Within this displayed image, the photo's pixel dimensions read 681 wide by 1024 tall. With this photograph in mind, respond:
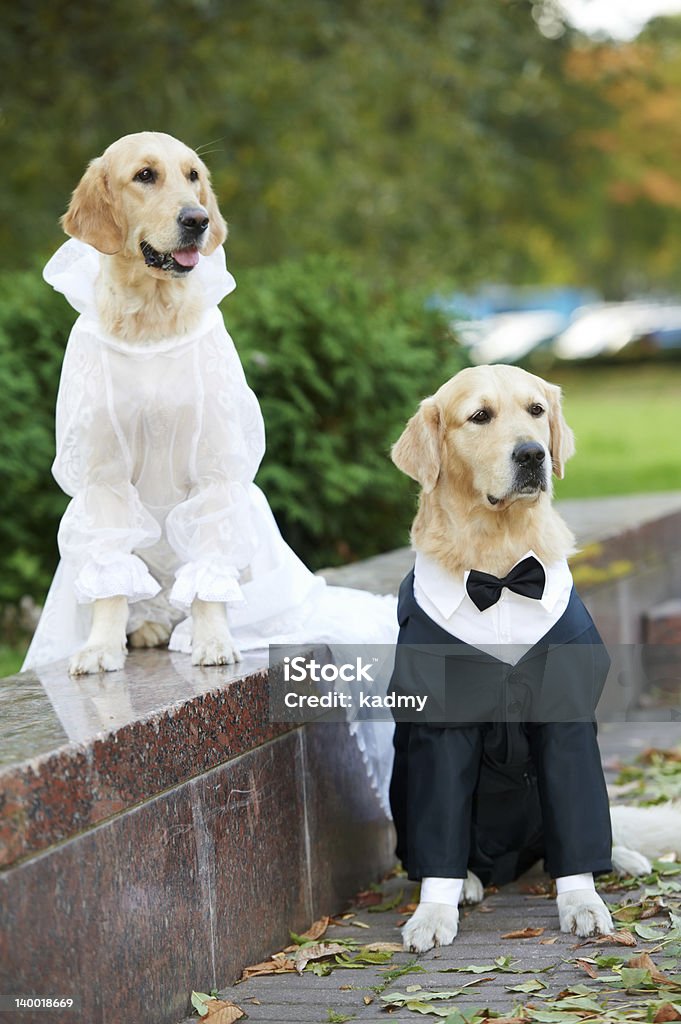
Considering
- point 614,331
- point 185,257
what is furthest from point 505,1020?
point 614,331

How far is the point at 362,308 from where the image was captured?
7.77 metres

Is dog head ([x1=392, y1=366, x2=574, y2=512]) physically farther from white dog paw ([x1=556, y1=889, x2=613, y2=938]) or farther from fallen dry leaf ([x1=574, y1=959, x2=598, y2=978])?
fallen dry leaf ([x1=574, y1=959, x2=598, y2=978])

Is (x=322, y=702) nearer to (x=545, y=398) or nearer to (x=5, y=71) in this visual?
(x=545, y=398)

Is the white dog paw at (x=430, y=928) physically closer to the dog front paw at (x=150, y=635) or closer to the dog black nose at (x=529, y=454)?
the dog front paw at (x=150, y=635)

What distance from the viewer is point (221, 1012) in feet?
11.4

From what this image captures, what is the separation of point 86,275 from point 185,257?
1.29ft

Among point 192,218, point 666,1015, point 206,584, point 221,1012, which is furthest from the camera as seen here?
point 206,584

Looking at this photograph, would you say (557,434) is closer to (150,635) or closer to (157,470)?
(157,470)

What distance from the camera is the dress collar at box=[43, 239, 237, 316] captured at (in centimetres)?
421

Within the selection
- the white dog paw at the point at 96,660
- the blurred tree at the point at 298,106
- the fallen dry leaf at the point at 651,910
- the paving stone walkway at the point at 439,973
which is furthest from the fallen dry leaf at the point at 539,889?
the blurred tree at the point at 298,106

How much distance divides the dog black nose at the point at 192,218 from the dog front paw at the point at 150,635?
1.30 meters

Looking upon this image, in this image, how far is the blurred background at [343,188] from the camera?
7.35 meters

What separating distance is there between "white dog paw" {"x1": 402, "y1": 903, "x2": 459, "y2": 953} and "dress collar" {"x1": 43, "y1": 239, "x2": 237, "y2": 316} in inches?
76.0

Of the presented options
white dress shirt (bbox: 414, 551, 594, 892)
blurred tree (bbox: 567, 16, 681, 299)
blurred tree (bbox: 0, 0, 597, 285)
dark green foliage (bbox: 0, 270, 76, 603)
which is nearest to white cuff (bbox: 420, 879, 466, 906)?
white dress shirt (bbox: 414, 551, 594, 892)
